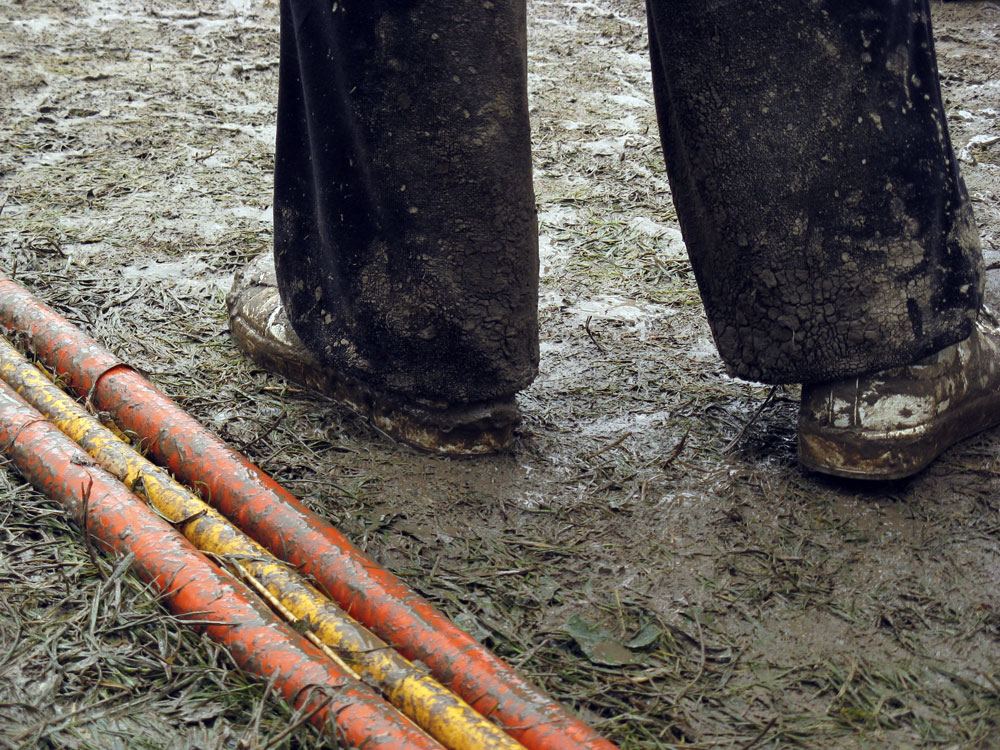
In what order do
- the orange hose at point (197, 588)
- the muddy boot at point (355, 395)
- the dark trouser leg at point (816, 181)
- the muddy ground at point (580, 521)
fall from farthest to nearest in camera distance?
the muddy boot at point (355, 395) → the dark trouser leg at point (816, 181) → the muddy ground at point (580, 521) → the orange hose at point (197, 588)

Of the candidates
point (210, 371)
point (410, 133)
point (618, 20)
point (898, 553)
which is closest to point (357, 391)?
point (210, 371)

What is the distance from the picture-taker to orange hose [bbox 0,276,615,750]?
4.27 ft

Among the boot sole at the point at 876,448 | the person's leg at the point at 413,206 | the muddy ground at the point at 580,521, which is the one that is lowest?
the muddy ground at the point at 580,521

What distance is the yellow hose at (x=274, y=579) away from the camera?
4.18 ft

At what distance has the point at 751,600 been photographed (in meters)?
1.59

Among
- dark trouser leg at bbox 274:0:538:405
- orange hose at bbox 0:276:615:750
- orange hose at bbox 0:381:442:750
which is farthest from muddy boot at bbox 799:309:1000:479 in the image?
orange hose at bbox 0:381:442:750

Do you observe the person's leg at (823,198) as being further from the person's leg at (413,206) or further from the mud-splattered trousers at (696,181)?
the person's leg at (413,206)

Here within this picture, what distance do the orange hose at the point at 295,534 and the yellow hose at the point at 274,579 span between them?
0.04 m

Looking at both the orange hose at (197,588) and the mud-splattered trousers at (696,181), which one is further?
the mud-splattered trousers at (696,181)

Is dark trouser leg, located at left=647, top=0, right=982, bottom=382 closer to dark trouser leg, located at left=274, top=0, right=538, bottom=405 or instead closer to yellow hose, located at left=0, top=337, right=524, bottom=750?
dark trouser leg, located at left=274, top=0, right=538, bottom=405

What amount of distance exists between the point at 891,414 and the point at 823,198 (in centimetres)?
42

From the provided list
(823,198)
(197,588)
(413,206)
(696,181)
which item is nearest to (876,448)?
(823,198)

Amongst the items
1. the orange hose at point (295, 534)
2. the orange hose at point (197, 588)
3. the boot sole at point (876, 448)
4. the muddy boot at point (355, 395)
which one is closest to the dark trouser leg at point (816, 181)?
the boot sole at point (876, 448)

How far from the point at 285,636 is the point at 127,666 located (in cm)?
23
